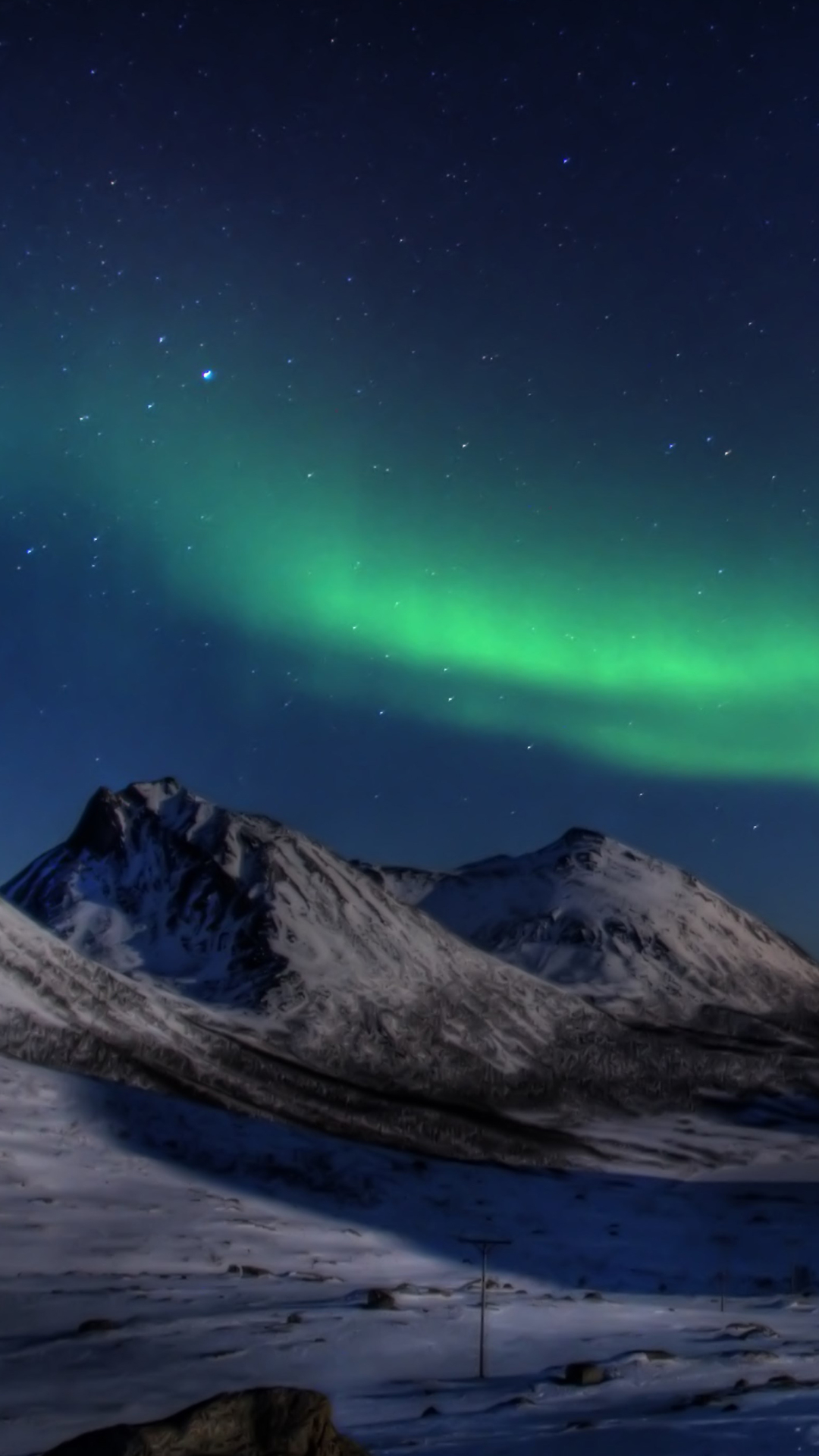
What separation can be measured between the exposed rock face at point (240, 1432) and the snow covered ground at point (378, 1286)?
4327 mm

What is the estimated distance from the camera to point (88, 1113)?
91.8 metres

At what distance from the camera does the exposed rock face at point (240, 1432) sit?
12.0 m

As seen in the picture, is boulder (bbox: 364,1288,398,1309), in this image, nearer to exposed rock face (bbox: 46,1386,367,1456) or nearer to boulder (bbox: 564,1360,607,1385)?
boulder (bbox: 564,1360,607,1385)

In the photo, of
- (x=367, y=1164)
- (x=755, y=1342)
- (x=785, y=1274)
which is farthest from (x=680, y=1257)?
(x=755, y=1342)

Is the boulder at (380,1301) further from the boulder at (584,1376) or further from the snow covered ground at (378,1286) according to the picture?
the boulder at (584,1376)

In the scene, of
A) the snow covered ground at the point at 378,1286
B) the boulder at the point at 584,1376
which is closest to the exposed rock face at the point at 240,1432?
the snow covered ground at the point at 378,1286

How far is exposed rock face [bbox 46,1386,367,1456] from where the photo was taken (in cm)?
1204

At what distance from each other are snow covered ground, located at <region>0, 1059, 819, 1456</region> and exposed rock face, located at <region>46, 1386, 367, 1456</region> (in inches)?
170

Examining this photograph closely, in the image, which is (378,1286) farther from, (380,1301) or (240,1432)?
(240,1432)

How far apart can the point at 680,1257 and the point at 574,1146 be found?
196 ft

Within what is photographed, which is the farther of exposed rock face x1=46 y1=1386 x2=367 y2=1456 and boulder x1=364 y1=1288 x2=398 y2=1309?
boulder x1=364 y1=1288 x2=398 y2=1309

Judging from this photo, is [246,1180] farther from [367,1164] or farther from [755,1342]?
[755,1342]

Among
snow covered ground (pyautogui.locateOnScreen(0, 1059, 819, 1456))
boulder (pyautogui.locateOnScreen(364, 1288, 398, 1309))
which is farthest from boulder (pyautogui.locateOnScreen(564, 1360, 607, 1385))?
boulder (pyautogui.locateOnScreen(364, 1288, 398, 1309))

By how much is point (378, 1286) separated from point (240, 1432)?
118 feet
